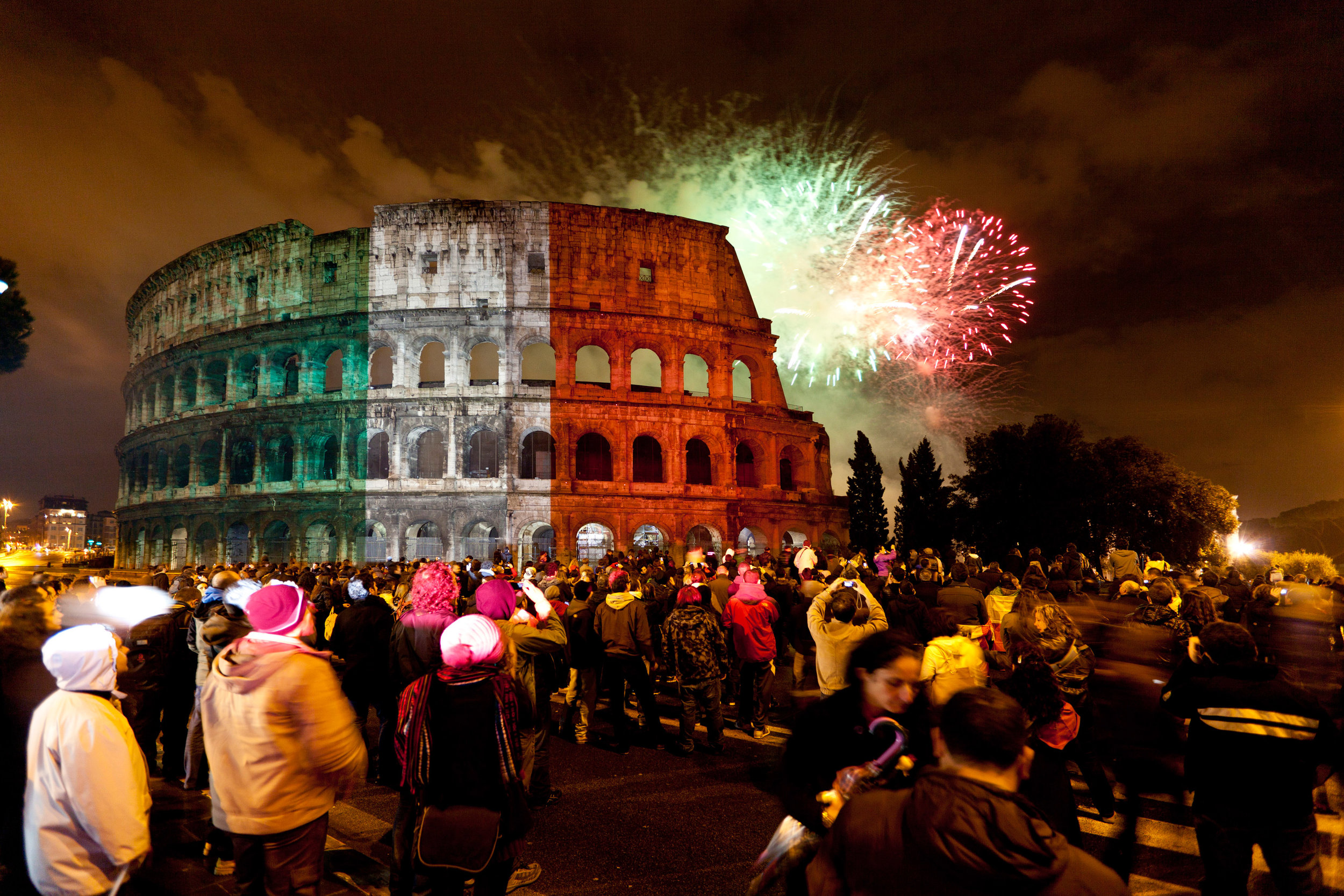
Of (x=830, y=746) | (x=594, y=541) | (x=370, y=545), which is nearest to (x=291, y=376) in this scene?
(x=370, y=545)

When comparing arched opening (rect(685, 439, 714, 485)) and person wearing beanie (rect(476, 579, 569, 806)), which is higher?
arched opening (rect(685, 439, 714, 485))

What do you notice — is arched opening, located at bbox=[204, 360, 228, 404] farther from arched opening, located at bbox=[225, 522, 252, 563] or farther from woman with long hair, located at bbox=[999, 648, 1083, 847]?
woman with long hair, located at bbox=[999, 648, 1083, 847]

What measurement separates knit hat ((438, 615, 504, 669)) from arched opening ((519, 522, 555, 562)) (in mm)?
24723

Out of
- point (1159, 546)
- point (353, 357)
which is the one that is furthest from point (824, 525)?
point (353, 357)

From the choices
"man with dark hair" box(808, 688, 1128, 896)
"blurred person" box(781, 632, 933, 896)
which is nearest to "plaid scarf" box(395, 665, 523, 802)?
"blurred person" box(781, 632, 933, 896)

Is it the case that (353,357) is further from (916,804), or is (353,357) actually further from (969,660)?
(916,804)

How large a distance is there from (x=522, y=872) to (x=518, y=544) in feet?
79.3

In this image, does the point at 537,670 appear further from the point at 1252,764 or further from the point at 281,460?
the point at 281,460

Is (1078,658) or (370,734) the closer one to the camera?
(1078,658)

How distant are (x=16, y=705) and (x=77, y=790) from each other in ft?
→ 3.22

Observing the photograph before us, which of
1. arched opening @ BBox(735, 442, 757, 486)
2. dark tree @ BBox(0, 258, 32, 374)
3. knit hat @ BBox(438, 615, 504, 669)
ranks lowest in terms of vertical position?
knit hat @ BBox(438, 615, 504, 669)

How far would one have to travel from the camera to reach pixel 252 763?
3.09 metres

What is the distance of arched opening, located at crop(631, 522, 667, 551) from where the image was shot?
29.6 meters

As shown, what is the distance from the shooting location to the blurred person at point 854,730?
8.79ft
